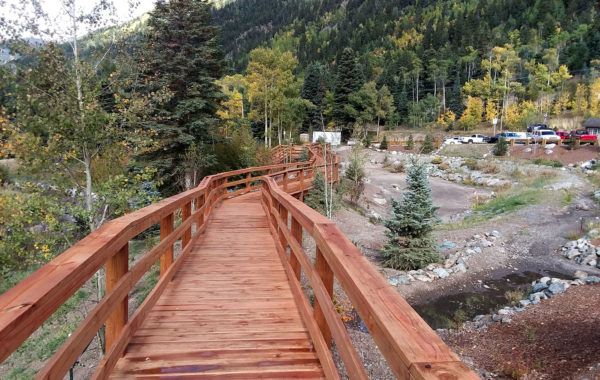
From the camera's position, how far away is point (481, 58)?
81.0m

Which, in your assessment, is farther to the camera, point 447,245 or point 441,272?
point 447,245

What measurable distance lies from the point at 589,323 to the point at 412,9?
172 meters

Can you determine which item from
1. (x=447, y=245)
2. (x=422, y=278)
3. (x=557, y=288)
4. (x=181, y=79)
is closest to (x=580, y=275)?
(x=557, y=288)

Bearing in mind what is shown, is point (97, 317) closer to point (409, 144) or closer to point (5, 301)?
point (5, 301)

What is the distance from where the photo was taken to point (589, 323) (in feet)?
22.6

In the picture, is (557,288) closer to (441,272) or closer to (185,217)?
(441,272)

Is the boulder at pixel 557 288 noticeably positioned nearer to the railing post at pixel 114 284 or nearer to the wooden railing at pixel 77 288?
the wooden railing at pixel 77 288

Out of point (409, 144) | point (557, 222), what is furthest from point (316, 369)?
point (409, 144)

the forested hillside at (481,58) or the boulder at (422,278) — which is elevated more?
the forested hillside at (481,58)

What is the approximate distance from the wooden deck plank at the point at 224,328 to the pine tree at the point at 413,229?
6.57 metres

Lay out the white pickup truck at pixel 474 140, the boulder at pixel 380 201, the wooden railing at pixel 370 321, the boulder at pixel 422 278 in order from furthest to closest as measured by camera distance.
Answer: the white pickup truck at pixel 474 140
the boulder at pixel 380 201
the boulder at pixel 422 278
the wooden railing at pixel 370 321

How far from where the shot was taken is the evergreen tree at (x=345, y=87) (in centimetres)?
5362

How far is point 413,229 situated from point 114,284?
996 centimetres

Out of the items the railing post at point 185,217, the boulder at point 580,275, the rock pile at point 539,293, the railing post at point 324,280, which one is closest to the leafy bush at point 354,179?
the rock pile at point 539,293
